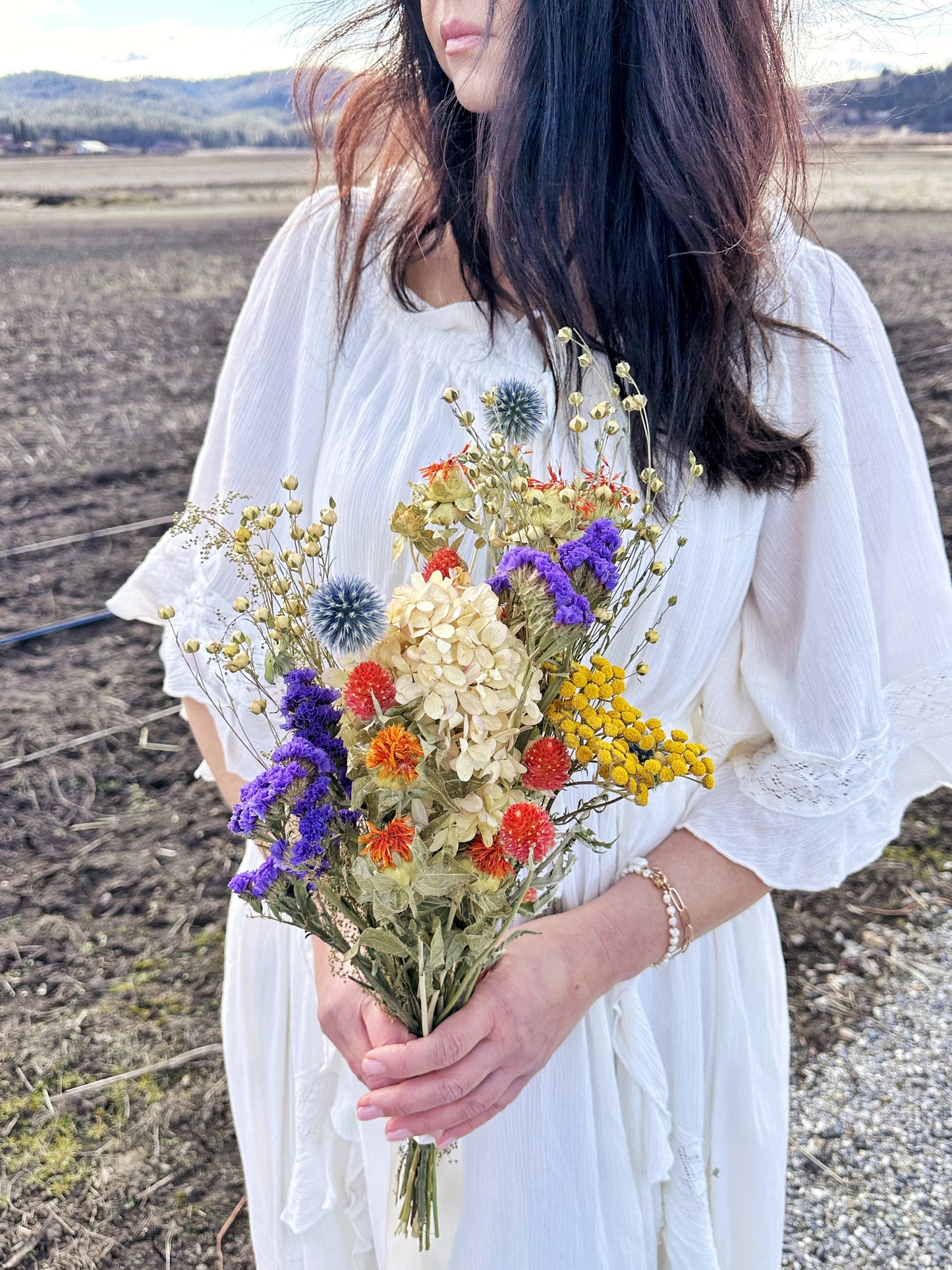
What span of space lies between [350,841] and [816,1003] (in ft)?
6.23

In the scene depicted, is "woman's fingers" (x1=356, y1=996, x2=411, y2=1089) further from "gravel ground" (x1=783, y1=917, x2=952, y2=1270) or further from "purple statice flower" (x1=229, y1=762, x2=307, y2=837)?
"gravel ground" (x1=783, y1=917, x2=952, y2=1270)

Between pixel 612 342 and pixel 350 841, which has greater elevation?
pixel 612 342

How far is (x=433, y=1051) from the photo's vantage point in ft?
2.41

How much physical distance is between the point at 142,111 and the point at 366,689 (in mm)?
3014

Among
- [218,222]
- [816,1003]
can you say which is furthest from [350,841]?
[218,222]

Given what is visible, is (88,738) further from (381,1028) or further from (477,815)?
(477,815)

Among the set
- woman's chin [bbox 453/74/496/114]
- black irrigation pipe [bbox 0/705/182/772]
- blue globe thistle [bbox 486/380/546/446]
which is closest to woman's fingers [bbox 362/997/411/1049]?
blue globe thistle [bbox 486/380/546/446]

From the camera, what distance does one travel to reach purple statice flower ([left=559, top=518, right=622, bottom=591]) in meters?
0.54

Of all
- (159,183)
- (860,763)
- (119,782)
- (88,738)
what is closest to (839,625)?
(860,763)

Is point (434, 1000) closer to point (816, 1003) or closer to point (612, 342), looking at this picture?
point (612, 342)

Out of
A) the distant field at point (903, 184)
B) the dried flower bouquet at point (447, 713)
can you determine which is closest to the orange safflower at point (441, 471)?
the dried flower bouquet at point (447, 713)

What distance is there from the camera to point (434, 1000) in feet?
2.41

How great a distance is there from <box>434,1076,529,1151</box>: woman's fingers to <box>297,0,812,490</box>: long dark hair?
0.57 metres

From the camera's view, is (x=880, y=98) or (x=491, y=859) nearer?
(x=491, y=859)
